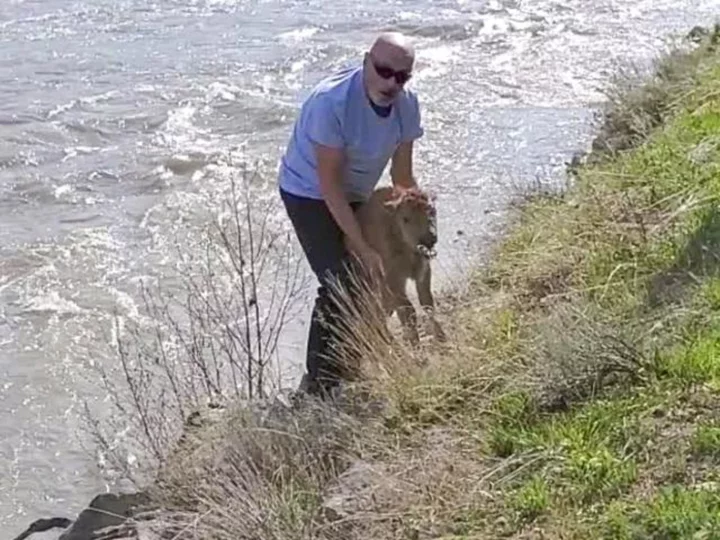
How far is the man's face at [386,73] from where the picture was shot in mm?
6691

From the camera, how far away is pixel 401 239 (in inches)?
298

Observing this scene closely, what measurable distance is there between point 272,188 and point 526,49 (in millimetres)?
6270

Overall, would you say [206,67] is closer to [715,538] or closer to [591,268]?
[591,268]

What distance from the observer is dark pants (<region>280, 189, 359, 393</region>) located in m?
7.29

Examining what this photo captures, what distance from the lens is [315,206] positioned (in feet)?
23.8

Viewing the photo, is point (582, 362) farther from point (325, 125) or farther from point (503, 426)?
point (325, 125)

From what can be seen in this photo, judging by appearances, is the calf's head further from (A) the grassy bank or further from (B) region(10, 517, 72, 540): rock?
(B) region(10, 517, 72, 540): rock

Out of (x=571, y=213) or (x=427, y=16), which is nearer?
(x=571, y=213)

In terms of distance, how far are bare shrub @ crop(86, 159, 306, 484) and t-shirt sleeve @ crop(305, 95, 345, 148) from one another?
1055 millimetres

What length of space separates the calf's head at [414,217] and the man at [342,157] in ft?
0.33

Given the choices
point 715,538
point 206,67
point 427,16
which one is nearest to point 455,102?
point 206,67

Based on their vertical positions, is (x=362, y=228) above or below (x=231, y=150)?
above

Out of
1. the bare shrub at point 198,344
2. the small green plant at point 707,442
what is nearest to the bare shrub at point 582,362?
the small green plant at point 707,442

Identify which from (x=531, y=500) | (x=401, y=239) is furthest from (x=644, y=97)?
(x=531, y=500)
